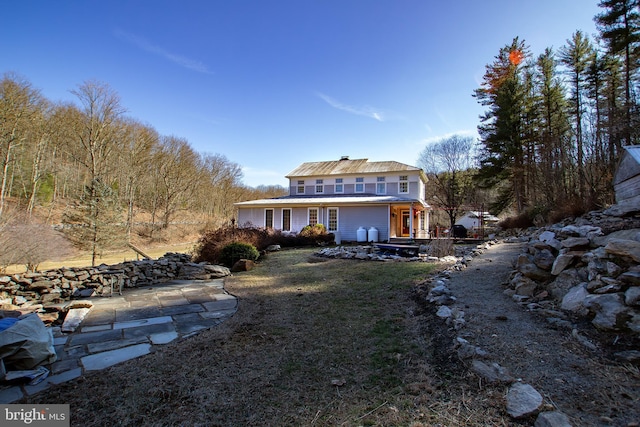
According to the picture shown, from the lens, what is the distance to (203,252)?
1050 centimetres

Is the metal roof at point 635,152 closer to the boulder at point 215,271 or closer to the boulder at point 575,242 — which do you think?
the boulder at point 575,242

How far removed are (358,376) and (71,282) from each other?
637 centimetres

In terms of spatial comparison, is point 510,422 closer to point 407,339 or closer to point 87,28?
point 407,339

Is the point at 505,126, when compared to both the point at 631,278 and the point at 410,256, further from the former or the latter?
the point at 631,278

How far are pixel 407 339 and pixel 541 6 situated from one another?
886cm

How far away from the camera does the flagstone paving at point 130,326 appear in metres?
2.93

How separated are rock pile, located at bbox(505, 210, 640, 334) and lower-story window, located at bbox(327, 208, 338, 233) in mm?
13577

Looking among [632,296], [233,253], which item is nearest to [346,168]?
[233,253]

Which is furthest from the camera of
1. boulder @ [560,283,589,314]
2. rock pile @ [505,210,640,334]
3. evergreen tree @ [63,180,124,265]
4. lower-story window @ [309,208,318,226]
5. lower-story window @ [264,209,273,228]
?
lower-story window @ [264,209,273,228]

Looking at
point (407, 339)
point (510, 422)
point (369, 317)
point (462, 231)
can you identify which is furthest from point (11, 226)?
point (462, 231)

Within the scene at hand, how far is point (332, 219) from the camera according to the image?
60.7 ft

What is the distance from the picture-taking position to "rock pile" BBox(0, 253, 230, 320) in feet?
17.8

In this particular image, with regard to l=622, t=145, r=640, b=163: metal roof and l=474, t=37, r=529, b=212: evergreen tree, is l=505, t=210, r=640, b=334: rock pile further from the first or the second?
l=474, t=37, r=529, b=212: evergreen tree

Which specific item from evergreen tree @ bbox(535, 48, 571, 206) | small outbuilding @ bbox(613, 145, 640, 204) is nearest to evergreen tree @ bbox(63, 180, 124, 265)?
small outbuilding @ bbox(613, 145, 640, 204)
